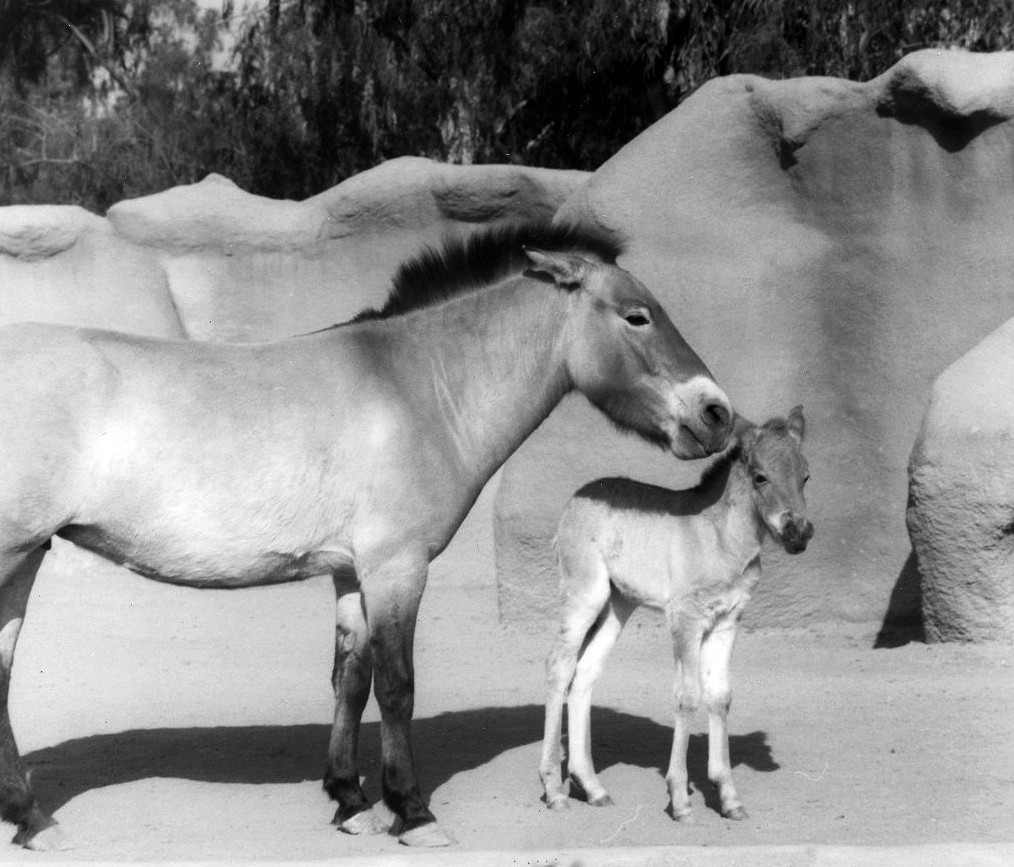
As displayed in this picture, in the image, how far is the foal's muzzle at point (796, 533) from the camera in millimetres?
5297

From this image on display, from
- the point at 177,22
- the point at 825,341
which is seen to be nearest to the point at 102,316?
the point at 825,341

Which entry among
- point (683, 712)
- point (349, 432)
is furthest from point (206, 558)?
point (683, 712)

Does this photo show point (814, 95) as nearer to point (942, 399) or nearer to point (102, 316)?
point (942, 399)

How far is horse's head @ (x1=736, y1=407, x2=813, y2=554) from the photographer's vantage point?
5.34m

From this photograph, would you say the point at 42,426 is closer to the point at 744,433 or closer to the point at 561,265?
the point at 561,265

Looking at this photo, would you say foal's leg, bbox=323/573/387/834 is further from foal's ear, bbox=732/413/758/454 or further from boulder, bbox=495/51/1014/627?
boulder, bbox=495/51/1014/627

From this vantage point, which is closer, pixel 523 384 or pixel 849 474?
pixel 523 384

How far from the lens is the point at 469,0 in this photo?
1522 centimetres

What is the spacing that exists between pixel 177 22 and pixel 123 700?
18.3 metres

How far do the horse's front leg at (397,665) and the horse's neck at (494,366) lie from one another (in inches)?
21.9

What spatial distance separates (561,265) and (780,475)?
114 cm

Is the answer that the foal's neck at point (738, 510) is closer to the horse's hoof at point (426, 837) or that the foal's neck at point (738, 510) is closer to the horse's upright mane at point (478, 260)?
the horse's upright mane at point (478, 260)

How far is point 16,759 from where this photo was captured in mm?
5477

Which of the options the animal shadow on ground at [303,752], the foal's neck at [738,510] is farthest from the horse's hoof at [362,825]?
the foal's neck at [738,510]
